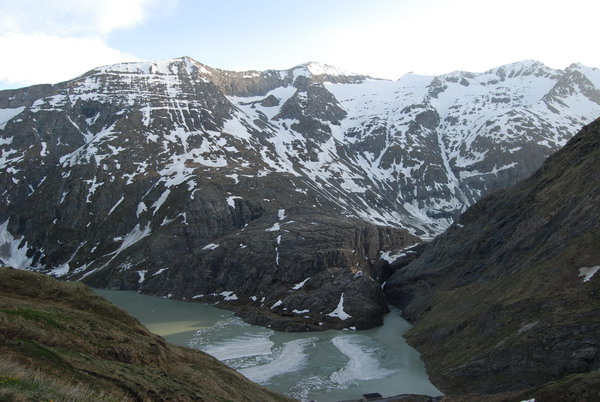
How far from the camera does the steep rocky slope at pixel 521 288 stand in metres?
37.4

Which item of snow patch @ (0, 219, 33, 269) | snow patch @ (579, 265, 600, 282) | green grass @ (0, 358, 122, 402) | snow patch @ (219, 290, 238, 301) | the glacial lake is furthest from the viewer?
snow patch @ (0, 219, 33, 269)

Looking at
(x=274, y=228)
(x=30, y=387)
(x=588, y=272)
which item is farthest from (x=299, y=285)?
(x=30, y=387)

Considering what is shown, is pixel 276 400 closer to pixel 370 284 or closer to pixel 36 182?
pixel 370 284

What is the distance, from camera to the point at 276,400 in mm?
30266

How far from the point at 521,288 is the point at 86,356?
45.3 m

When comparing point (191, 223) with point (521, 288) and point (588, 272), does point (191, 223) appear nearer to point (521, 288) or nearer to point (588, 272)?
point (521, 288)

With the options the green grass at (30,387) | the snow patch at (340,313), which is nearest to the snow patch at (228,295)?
the snow patch at (340,313)

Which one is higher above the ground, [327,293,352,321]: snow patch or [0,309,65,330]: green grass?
[0,309,65,330]: green grass

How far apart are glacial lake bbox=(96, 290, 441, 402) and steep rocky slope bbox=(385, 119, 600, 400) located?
3856 mm

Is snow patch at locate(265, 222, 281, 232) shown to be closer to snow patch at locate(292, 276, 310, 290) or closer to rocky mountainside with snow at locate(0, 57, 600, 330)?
rocky mountainside with snow at locate(0, 57, 600, 330)

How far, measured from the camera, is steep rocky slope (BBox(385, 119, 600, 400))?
37.4m

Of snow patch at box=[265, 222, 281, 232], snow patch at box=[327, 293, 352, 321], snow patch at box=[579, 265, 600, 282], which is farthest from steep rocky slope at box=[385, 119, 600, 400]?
snow patch at box=[265, 222, 281, 232]

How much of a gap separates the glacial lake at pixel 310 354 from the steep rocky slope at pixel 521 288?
386 centimetres

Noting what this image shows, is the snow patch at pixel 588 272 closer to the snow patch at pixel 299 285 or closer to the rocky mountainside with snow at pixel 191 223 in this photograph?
the rocky mountainside with snow at pixel 191 223
